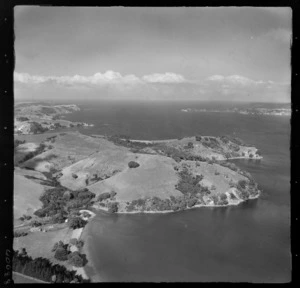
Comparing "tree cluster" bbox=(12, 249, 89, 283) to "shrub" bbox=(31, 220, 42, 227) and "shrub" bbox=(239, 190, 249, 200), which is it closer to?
"shrub" bbox=(31, 220, 42, 227)

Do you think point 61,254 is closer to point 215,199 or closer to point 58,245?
point 58,245

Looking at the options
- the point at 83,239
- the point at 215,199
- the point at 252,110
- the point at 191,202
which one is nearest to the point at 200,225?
the point at 191,202

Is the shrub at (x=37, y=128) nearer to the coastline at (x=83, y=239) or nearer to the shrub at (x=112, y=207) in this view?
the coastline at (x=83, y=239)

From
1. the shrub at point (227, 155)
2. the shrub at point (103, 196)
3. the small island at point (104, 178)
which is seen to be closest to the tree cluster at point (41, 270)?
the small island at point (104, 178)

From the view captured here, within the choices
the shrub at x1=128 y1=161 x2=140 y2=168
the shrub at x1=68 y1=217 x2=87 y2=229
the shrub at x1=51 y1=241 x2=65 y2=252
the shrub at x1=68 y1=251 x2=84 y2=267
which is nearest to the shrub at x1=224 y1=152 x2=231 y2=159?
the shrub at x1=128 y1=161 x2=140 y2=168
